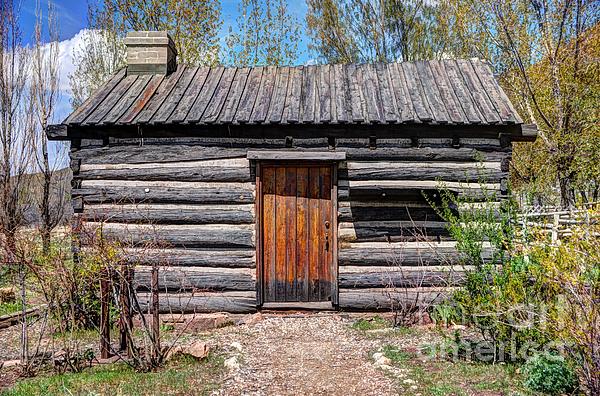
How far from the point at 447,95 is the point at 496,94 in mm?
793

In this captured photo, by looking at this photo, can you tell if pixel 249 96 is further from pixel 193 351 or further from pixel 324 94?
pixel 193 351

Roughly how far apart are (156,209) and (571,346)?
584 centimetres

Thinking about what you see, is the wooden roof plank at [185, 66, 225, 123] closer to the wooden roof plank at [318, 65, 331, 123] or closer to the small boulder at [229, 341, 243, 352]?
the wooden roof plank at [318, 65, 331, 123]

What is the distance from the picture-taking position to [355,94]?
859 centimetres

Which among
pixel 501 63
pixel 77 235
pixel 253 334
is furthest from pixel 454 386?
pixel 501 63

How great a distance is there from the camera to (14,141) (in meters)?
12.5

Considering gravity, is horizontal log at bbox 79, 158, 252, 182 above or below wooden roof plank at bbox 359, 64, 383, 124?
below

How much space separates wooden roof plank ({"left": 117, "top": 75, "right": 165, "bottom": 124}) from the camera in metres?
7.71

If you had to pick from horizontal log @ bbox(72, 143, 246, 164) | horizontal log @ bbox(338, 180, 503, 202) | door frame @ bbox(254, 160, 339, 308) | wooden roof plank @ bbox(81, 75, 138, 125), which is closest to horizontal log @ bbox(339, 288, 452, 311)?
door frame @ bbox(254, 160, 339, 308)

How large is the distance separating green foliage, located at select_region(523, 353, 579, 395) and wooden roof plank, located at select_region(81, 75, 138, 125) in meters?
6.59

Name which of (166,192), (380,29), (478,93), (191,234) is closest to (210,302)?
(191,234)

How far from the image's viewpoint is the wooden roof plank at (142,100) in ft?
25.3

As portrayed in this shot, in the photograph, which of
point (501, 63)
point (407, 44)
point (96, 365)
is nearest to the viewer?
point (96, 365)

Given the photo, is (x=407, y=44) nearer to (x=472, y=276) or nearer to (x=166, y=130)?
(x=166, y=130)
